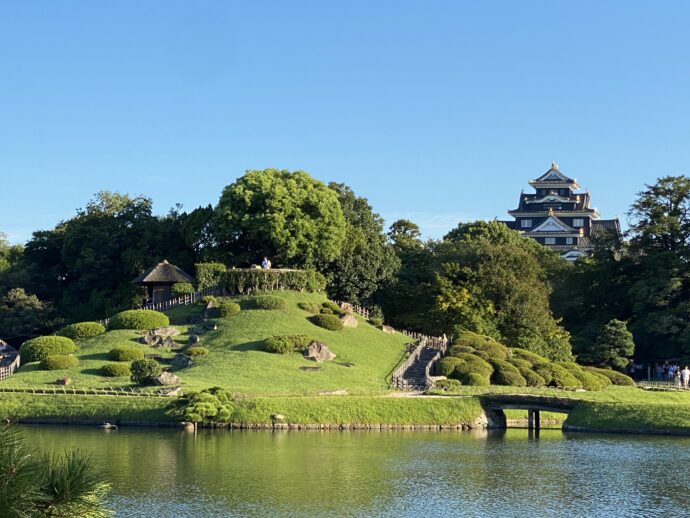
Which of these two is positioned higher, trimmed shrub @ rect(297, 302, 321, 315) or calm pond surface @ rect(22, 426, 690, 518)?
trimmed shrub @ rect(297, 302, 321, 315)

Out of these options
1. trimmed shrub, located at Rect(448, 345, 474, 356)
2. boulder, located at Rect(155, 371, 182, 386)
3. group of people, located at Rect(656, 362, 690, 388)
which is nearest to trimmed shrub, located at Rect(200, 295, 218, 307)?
boulder, located at Rect(155, 371, 182, 386)

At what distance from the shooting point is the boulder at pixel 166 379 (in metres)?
56.4

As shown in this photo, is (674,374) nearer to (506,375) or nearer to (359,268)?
(506,375)

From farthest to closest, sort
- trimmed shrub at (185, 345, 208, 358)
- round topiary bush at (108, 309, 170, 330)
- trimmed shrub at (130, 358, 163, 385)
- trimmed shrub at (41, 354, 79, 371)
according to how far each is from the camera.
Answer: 1. round topiary bush at (108, 309, 170, 330)
2. trimmed shrub at (185, 345, 208, 358)
3. trimmed shrub at (41, 354, 79, 371)
4. trimmed shrub at (130, 358, 163, 385)

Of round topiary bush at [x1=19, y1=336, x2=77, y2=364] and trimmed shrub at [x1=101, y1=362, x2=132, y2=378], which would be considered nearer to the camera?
trimmed shrub at [x1=101, y1=362, x2=132, y2=378]

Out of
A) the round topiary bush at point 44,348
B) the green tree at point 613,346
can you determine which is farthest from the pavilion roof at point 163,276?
the green tree at point 613,346

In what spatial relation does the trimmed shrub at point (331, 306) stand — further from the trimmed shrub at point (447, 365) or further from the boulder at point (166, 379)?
the boulder at point (166, 379)

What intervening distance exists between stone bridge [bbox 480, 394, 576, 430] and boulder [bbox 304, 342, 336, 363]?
14376mm

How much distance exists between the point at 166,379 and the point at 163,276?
24.8 metres

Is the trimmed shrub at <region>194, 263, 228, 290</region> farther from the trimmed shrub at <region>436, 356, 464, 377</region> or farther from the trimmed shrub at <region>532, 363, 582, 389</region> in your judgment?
the trimmed shrub at <region>532, 363, 582, 389</region>

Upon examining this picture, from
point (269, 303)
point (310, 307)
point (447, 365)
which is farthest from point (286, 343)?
point (447, 365)

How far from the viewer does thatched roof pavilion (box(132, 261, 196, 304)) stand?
80.1m

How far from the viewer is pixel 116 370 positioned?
60031mm

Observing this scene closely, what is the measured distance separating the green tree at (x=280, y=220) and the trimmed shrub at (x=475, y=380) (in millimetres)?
22787
